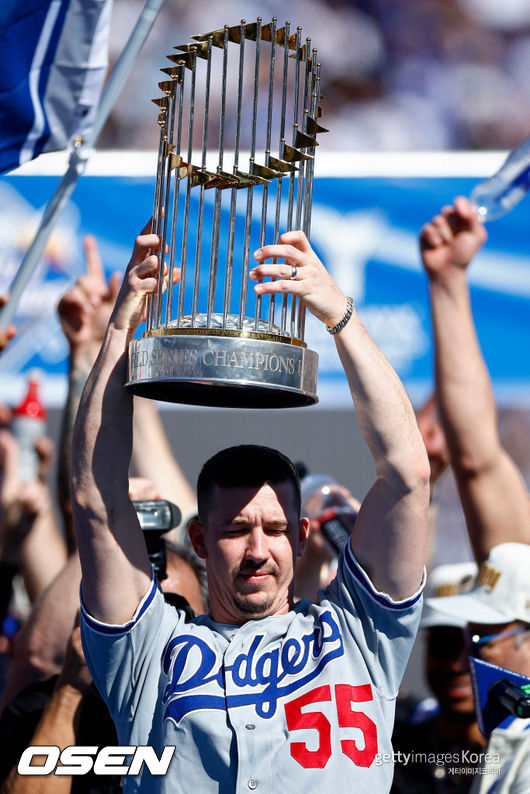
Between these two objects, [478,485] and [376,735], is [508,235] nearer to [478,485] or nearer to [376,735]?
[478,485]

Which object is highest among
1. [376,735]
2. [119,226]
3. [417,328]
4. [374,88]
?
[374,88]

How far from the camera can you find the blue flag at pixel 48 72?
3906 millimetres

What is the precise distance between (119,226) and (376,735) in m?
4.67

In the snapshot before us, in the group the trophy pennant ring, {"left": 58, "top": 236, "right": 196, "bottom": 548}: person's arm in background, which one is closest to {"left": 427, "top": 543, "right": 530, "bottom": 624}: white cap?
the trophy pennant ring

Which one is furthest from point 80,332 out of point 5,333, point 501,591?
point 501,591

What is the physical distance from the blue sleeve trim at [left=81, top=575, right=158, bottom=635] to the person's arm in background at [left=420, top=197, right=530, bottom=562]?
127 centimetres

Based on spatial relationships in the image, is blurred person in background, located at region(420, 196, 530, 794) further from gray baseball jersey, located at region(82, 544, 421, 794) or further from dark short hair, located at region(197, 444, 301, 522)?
dark short hair, located at region(197, 444, 301, 522)

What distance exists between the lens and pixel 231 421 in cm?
863

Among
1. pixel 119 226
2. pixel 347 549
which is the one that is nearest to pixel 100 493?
pixel 347 549

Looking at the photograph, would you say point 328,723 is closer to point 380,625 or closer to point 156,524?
point 380,625

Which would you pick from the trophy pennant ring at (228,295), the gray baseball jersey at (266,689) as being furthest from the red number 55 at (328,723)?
the trophy pennant ring at (228,295)

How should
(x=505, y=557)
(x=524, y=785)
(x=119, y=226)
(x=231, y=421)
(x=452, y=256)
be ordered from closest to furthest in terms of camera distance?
(x=524, y=785), (x=505, y=557), (x=452, y=256), (x=119, y=226), (x=231, y=421)

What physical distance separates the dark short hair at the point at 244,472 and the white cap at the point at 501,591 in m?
0.96

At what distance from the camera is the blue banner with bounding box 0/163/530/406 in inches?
262
